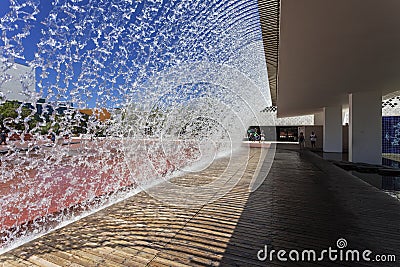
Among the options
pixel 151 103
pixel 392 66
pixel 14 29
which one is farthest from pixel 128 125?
pixel 392 66

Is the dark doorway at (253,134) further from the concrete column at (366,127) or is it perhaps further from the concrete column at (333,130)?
the concrete column at (366,127)

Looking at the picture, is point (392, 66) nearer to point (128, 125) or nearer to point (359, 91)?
point (359, 91)

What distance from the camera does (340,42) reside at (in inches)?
173

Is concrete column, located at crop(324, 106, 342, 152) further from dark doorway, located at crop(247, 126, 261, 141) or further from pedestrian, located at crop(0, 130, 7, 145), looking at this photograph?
pedestrian, located at crop(0, 130, 7, 145)

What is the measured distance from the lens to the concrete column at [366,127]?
9281 millimetres

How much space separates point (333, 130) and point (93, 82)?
1326 cm

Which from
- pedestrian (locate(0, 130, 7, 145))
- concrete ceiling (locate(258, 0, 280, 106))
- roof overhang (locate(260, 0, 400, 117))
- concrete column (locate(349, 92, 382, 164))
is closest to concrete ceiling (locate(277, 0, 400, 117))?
roof overhang (locate(260, 0, 400, 117))

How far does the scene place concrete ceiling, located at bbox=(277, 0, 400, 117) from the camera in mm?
3158

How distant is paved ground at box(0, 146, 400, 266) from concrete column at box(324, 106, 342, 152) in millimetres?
10432

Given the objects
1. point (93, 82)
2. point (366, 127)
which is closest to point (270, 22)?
point (93, 82)

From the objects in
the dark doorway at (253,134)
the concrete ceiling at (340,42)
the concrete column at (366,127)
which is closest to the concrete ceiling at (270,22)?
the concrete ceiling at (340,42)

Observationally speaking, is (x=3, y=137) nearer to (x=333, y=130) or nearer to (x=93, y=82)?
(x=93, y=82)

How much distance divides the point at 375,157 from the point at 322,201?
6.53 meters

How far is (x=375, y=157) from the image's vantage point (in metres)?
9.30
